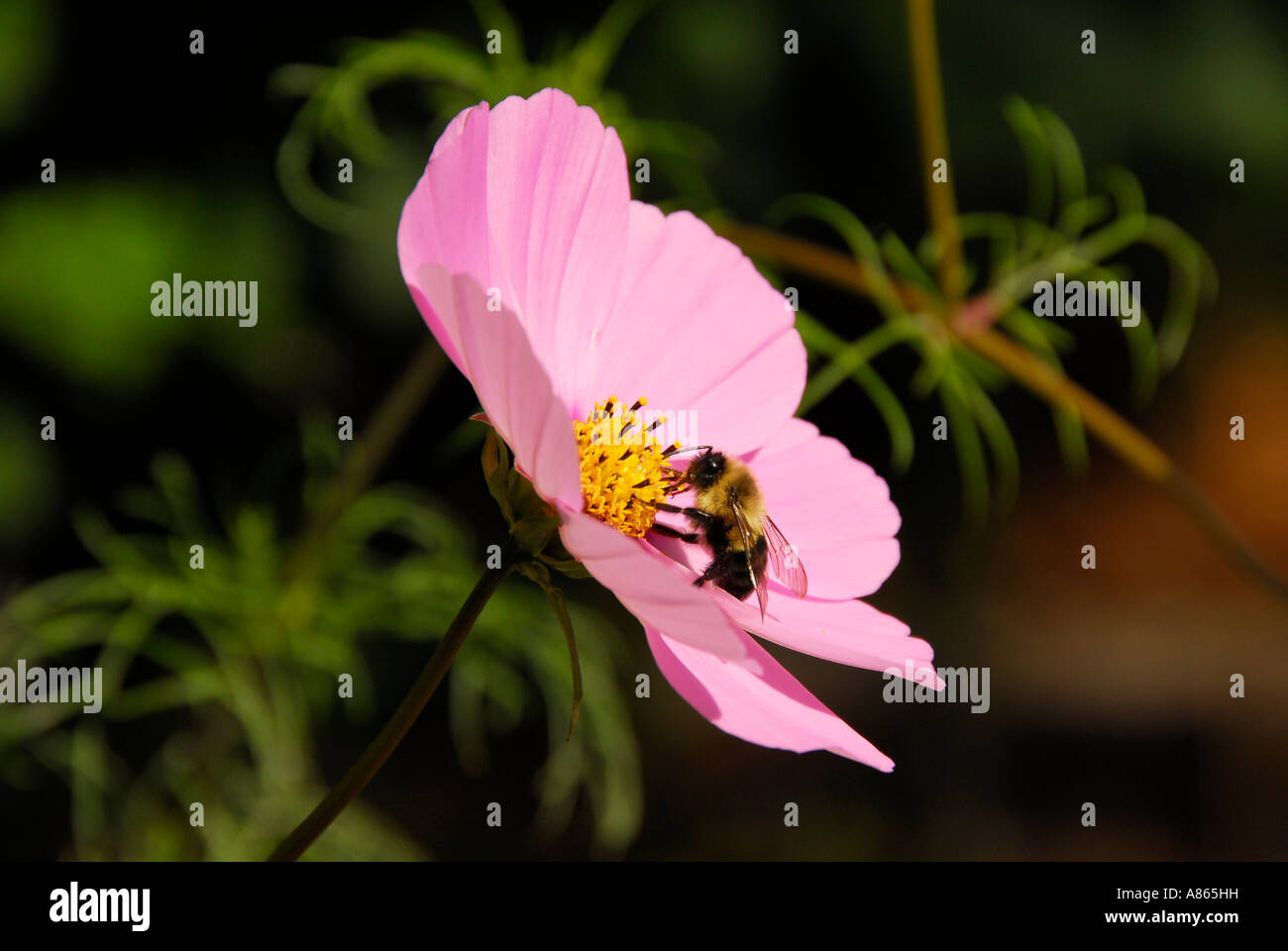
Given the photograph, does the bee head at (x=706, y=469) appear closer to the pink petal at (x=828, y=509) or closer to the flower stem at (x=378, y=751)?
the pink petal at (x=828, y=509)

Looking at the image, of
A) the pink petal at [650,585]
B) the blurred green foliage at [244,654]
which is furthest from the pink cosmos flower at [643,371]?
the blurred green foliage at [244,654]

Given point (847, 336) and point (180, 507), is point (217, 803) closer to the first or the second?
point (180, 507)

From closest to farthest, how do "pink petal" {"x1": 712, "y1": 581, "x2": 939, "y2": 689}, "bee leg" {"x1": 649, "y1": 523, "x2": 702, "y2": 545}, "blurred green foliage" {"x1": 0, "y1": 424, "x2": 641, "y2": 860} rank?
"pink petal" {"x1": 712, "y1": 581, "x2": 939, "y2": 689} < "bee leg" {"x1": 649, "y1": 523, "x2": 702, "y2": 545} < "blurred green foliage" {"x1": 0, "y1": 424, "x2": 641, "y2": 860}

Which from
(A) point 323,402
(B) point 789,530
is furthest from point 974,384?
(A) point 323,402

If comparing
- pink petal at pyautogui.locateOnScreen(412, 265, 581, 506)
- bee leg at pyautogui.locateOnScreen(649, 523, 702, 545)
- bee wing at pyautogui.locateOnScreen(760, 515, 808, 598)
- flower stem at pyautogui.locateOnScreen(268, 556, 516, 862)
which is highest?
pink petal at pyautogui.locateOnScreen(412, 265, 581, 506)

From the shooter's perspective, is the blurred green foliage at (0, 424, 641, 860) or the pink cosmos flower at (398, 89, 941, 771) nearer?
the pink cosmos flower at (398, 89, 941, 771)

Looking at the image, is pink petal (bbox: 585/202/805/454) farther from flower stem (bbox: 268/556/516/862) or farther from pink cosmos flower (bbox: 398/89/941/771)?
flower stem (bbox: 268/556/516/862)

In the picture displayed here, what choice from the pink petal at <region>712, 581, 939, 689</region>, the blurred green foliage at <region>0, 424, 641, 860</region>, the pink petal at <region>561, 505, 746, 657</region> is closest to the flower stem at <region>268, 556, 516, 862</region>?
the pink petal at <region>561, 505, 746, 657</region>
